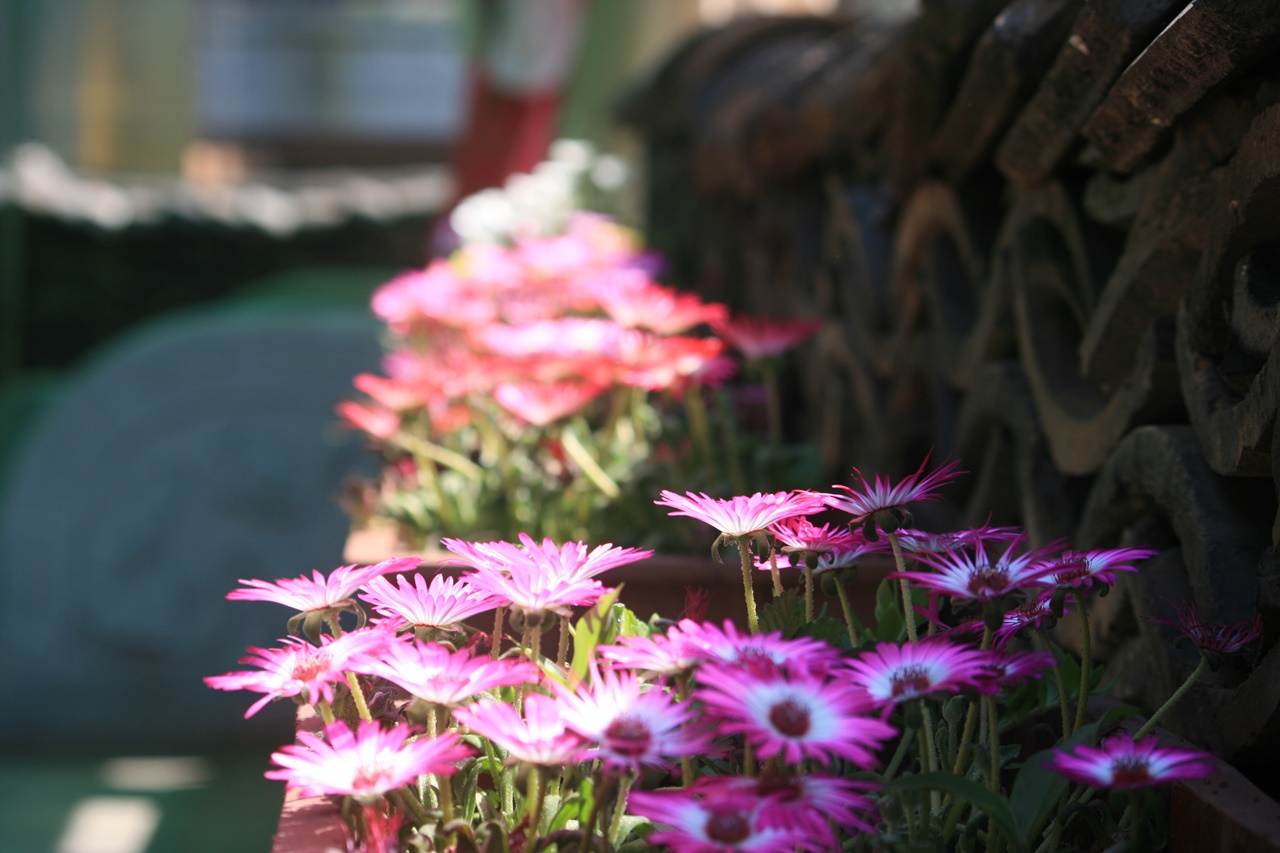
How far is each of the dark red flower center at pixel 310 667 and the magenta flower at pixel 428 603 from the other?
1.5 inches

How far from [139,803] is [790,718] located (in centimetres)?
229

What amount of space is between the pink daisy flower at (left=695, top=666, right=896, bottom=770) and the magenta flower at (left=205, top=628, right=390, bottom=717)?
0.17 metres

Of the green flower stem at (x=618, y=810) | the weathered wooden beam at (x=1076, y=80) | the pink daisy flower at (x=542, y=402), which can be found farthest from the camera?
the pink daisy flower at (x=542, y=402)

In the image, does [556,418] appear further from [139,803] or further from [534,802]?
→ [139,803]

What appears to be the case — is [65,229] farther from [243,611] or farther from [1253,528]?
[1253,528]

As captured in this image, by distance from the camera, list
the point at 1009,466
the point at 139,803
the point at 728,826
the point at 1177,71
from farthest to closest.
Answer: the point at 139,803, the point at 1009,466, the point at 1177,71, the point at 728,826

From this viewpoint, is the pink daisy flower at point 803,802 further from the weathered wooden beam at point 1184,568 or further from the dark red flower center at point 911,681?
the weathered wooden beam at point 1184,568

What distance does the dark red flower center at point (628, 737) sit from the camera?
52 centimetres

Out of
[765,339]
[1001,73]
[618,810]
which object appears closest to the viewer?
[618,810]

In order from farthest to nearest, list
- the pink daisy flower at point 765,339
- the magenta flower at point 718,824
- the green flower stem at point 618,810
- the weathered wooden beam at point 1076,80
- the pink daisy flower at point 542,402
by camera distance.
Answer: the pink daisy flower at point 765,339 → the pink daisy flower at point 542,402 → the weathered wooden beam at point 1076,80 → the green flower stem at point 618,810 → the magenta flower at point 718,824

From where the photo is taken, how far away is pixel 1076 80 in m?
0.84

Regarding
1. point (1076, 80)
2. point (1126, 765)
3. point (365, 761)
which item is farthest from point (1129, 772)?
point (1076, 80)

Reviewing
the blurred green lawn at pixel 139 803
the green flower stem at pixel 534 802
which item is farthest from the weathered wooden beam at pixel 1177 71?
the blurred green lawn at pixel 139 803

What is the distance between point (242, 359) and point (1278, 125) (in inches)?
113
